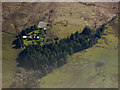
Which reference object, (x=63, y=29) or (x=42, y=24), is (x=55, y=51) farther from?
(x=42, y=24)

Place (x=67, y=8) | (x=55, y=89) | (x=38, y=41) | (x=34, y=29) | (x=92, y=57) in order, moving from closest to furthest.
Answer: (x=55, y=89)
(x=92, y=57)
(x=38, y=41)
(x=34, y=29)
(x=67, y=8)

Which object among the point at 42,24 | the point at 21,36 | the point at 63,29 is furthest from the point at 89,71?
the point at 42,24

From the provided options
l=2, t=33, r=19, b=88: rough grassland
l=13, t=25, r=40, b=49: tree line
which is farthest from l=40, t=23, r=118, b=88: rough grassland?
l=13, t=25, r=40, b=49: tree line

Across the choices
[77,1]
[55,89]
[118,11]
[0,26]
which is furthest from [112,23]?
[0,26]

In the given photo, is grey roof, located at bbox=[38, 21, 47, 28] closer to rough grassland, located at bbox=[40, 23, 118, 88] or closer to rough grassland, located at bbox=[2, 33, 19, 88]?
rough grassland, located at bbox=[2, 33, 19, 88]

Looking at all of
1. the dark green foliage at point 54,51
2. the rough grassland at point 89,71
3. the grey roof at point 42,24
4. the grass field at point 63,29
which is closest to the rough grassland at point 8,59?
the dark green foliage at point 54,51

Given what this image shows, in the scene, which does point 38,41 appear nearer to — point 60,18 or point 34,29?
point 34,29
